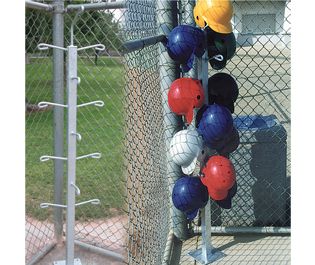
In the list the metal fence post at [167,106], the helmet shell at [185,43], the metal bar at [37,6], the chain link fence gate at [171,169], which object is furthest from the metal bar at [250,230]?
the metal bar at [37,6]

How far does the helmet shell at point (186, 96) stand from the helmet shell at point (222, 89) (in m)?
0.14

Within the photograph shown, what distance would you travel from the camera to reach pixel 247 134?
12.6 feet

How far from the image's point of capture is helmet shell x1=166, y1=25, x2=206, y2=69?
2.87m

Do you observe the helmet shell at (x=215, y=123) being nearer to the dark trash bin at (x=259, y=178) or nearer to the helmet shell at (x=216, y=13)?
the helmet shell at (x=216, y=13)

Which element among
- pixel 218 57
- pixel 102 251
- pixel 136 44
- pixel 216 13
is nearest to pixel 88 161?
pixel 102 251

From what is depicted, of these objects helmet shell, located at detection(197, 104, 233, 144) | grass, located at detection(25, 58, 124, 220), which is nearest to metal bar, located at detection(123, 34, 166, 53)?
helmet shell, located at detection(197, 104, 233, 144)

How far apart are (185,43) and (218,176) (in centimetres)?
80

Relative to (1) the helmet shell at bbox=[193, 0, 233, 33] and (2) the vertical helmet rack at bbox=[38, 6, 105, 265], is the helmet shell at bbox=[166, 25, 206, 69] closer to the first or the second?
(1) the helmet shell at bbox=[193, 0, 233, 33]

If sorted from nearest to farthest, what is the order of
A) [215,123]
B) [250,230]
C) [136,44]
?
[136,44] → [215,123] → [250,230]

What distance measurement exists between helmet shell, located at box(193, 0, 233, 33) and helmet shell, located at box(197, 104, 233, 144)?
0.46 meters

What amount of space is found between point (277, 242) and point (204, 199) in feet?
2.99

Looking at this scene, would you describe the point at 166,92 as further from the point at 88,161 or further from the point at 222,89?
the point at 88,161

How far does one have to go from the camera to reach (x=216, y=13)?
9.29 feet

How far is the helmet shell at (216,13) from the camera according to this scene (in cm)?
284
